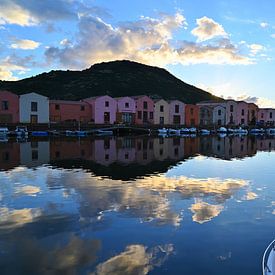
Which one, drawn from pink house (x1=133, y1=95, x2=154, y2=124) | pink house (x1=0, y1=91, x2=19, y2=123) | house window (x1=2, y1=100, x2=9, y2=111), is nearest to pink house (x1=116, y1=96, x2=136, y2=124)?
pink house (x1=133, y1=95, x2=154, y2=124)

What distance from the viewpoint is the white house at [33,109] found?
7188 centimetres

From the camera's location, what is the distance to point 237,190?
16281mm

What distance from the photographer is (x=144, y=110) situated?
89125 millimetres

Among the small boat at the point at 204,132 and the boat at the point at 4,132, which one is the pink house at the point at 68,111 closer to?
the boat at the point at 4,132

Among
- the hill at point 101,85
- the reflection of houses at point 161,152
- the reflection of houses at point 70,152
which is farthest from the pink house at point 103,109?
the hill at point 101,85

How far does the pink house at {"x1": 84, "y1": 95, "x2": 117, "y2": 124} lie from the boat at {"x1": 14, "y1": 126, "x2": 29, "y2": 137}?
65.2 ft

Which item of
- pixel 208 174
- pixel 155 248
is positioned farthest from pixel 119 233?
pixel 208 174

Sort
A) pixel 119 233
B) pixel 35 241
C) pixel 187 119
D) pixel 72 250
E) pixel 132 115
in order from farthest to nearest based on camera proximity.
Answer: pixel 187 119 → pixel 132 115 → pixel 119 233 → pixel 35 241 → pixel 72 250

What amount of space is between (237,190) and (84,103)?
67263 mm

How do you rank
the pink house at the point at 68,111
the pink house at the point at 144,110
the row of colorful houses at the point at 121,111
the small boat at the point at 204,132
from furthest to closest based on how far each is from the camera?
the pink house at the point at 144,110 → the small boat at the point at 204,132 → the pink house at the point at 68,111 → the row of colorful houses at the point at 121,111

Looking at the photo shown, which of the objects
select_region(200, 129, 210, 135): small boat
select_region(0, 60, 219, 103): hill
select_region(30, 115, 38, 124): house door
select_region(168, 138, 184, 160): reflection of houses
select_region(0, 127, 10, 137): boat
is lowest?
select_region(168, 138, 184, 160): reflection of houses

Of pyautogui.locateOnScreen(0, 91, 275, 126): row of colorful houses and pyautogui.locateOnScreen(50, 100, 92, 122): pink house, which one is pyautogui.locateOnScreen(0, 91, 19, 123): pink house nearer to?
pyautogui.locateOnScreen(0, 91, 275, 126): row of colorful houses

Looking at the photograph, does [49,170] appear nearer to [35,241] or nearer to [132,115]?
[35,241]

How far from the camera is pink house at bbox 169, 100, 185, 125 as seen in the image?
94938 millimetres
